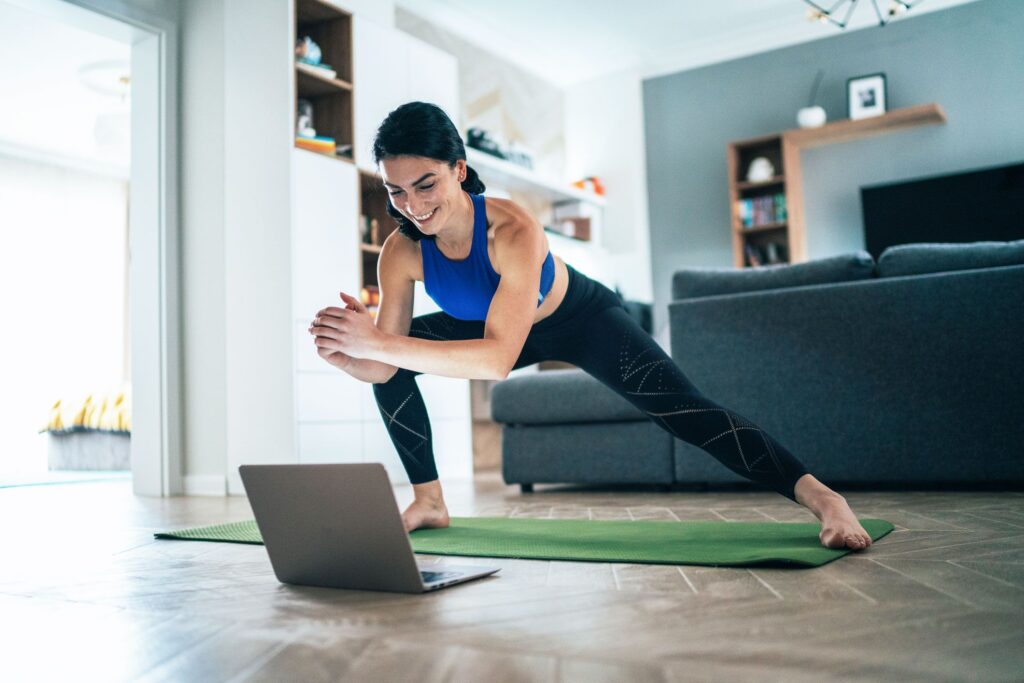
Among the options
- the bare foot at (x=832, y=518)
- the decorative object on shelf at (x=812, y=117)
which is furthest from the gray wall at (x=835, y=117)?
the bare foot at (x=832, y=518)

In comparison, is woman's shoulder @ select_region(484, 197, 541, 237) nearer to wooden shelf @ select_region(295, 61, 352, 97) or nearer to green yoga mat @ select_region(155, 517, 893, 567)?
green yoga mat @ select_region(155, 517, 893, 567)

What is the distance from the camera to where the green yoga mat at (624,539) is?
1598mm

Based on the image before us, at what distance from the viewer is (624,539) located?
1920 mm

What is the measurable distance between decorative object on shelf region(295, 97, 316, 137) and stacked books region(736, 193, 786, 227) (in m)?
3.57

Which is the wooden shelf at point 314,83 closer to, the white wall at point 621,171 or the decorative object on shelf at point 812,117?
the white wall at point 621,171

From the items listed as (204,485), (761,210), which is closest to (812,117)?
(761,210)

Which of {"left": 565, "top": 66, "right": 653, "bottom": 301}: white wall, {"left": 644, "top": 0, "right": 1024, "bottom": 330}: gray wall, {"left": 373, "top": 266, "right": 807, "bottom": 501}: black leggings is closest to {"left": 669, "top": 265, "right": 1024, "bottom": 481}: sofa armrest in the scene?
{"left": 373, "top": 266, "right": 807, "bottom": 501}: black leggings

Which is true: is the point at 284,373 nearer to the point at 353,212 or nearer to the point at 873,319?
the point at 353,212

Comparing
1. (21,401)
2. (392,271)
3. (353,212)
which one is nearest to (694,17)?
(353,212)

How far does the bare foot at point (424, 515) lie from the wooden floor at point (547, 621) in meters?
0.39

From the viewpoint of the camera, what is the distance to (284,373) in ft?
13.4

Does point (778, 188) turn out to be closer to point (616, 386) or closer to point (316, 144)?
point (316, 144)

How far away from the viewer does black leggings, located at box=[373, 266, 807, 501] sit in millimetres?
1845

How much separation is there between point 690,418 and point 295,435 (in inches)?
102
